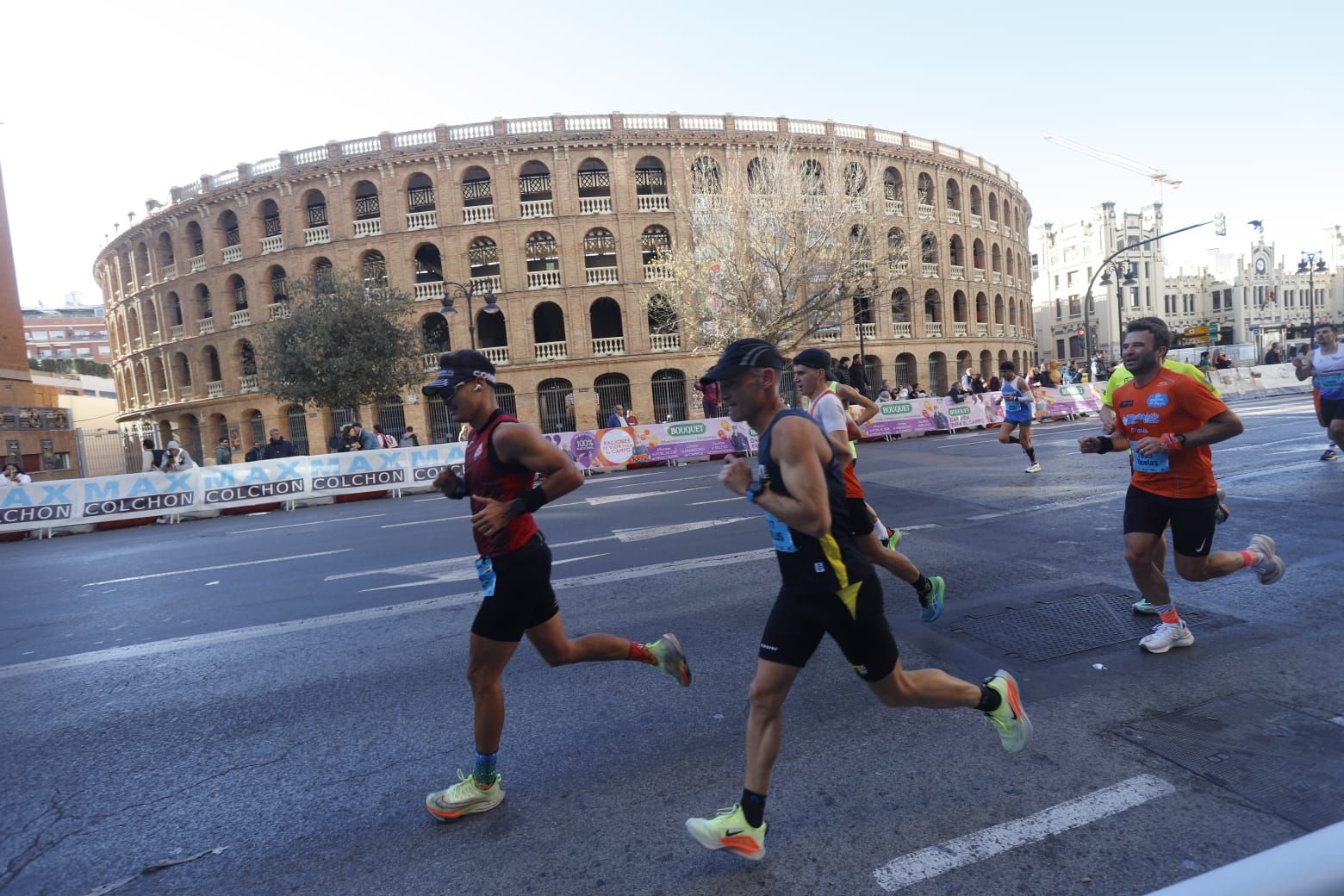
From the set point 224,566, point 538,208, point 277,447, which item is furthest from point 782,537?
point 538,208

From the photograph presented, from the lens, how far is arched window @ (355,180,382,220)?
32.8 meters

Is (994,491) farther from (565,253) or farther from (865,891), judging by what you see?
(565,253)

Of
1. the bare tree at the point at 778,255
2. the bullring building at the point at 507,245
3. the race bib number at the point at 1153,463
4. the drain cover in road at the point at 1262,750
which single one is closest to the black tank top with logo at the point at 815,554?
the drain cover in road at the point at 1262,750

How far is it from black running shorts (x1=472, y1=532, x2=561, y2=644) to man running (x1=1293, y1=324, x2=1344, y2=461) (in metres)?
9.96

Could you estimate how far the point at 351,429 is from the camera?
18156 mm

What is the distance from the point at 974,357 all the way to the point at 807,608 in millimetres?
40916

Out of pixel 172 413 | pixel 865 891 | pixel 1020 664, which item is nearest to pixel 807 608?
pixel 865 891

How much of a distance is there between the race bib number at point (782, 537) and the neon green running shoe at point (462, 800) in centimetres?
160

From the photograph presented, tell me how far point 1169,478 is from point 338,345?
24689mm

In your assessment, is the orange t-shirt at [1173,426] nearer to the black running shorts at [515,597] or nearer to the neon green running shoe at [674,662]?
the neon green running shoe at [674,662]

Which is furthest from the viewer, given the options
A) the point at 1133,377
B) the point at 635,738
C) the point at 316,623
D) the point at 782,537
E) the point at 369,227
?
the point at 369,227

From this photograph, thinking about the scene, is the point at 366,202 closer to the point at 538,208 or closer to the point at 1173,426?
the point at 538,208

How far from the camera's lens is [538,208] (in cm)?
3234

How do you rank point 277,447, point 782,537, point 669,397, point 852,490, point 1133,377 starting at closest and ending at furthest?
1. point 782,537
2. point 1133,377
3. point 852,490
4. point 277,447
5. point 669,397
